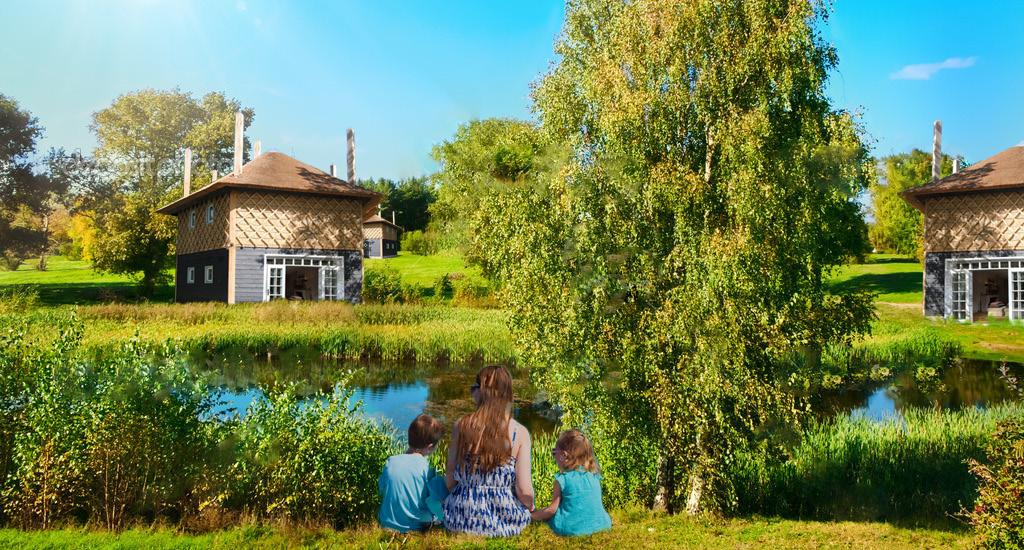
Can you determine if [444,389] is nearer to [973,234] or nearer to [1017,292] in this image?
[973,234]

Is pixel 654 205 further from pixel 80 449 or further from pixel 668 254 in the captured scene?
pixel 80 449

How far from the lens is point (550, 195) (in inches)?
384

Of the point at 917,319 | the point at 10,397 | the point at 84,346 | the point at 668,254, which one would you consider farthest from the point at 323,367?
the point at 917,319

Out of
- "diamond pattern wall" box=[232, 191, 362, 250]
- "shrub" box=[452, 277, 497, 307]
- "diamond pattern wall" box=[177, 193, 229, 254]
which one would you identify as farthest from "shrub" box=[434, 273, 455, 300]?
"diamond pattern wall" box=[177, 193, 229, 254]

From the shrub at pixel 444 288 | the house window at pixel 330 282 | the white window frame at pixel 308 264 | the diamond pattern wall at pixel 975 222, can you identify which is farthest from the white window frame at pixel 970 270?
the house window at pixel 330 282

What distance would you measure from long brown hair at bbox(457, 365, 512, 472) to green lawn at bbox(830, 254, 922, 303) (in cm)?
3140

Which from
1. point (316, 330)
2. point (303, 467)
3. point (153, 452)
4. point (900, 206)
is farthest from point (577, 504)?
point (900, 206)

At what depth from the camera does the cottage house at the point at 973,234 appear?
29.6 metres

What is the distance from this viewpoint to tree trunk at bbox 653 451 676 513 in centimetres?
982

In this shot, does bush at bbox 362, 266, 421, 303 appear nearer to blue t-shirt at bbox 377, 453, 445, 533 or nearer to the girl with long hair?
blue t-shirt at bbox 377, 453, 445, 533

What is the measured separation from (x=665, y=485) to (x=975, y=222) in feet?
88.8

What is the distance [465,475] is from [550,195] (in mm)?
4486

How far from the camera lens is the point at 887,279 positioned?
44.5 m

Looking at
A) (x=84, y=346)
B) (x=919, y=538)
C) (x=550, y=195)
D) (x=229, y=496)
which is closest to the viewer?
(x=919, y=538)
